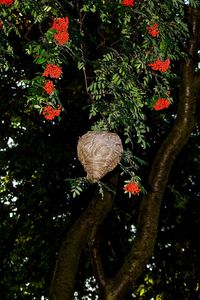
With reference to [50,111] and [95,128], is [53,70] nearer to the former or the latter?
[50,111]

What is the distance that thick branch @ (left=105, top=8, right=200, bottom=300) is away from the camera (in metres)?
7.51

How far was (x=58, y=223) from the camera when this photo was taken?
13.7 metres

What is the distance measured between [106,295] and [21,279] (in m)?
7.11

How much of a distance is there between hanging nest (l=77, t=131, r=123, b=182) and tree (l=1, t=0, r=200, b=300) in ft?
1.70

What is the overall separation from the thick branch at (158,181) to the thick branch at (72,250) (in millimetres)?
782

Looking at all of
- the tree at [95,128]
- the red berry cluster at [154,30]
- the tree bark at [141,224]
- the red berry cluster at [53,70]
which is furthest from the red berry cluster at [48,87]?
the tree bark at [141,224]

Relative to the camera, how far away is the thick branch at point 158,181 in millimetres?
7508

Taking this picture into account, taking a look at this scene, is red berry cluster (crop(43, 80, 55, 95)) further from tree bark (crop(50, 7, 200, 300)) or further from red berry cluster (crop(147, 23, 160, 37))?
tree bark (crop(50, 7, 200, 300))

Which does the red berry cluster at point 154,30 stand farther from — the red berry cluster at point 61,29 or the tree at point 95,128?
the red berry cluster at point 61,29

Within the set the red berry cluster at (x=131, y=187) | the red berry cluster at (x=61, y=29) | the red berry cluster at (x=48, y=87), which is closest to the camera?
the red berry cluster at (x=61, y=29)

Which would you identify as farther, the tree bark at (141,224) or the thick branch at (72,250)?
the thick branch at (72,250)

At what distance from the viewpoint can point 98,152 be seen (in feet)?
15.6

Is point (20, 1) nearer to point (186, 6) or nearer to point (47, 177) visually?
point (186, 6)

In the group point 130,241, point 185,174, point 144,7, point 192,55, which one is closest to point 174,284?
point 130,241
